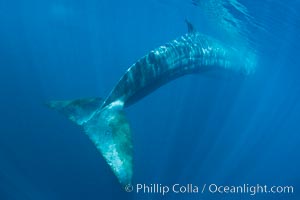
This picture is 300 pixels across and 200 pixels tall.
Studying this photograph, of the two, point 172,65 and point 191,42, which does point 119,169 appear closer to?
point 172,65

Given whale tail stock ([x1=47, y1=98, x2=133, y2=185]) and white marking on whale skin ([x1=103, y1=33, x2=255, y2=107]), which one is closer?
whale tail stock ([x1=47, y1=98, x2=133, y2=185])

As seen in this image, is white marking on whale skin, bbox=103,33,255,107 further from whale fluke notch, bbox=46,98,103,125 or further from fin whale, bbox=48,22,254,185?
whale fluke notch, bbox=46,98,103,125

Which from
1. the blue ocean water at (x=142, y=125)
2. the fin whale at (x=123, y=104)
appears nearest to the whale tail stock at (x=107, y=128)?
the fin whale at (x=123, y=104)

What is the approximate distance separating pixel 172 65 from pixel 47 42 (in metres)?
27.1

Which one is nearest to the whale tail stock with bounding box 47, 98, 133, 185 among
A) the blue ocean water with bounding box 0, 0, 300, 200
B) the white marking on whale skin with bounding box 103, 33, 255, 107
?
the white marking on whale skin with bounding box 103, 33, 255, 107

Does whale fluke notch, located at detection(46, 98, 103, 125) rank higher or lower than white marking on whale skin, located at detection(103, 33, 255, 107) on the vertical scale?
lower

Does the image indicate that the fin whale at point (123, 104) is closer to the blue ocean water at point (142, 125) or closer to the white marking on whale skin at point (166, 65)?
the white marking on whale skin at point (166, 65)

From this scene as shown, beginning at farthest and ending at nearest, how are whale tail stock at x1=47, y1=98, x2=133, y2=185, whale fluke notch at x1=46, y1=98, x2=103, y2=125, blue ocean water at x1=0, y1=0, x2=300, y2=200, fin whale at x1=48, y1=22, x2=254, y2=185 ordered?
blue ocean water at x1=0, y1=0, x2=300, y2=200, whale fluke notch at x1=46, y1=98, x2=103, y2=125, fin whale at x1=48, y1=22, x2=254, y2=185, whale tail stock at x1=47, y1=98, x2=133, y2=185

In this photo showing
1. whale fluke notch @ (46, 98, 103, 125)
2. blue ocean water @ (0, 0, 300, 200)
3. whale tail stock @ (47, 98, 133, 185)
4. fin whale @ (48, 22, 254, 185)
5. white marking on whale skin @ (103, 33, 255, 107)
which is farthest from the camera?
blue ocean water @ (0, 0, 300, 200)

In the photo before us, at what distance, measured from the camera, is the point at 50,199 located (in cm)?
1498

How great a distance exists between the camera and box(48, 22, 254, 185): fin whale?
258 inches

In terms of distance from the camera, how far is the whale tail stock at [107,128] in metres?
6.27

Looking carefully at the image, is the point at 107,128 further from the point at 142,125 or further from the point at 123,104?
the point at 142,125

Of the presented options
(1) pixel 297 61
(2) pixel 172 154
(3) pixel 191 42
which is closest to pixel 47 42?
(2) pixel 172 154
